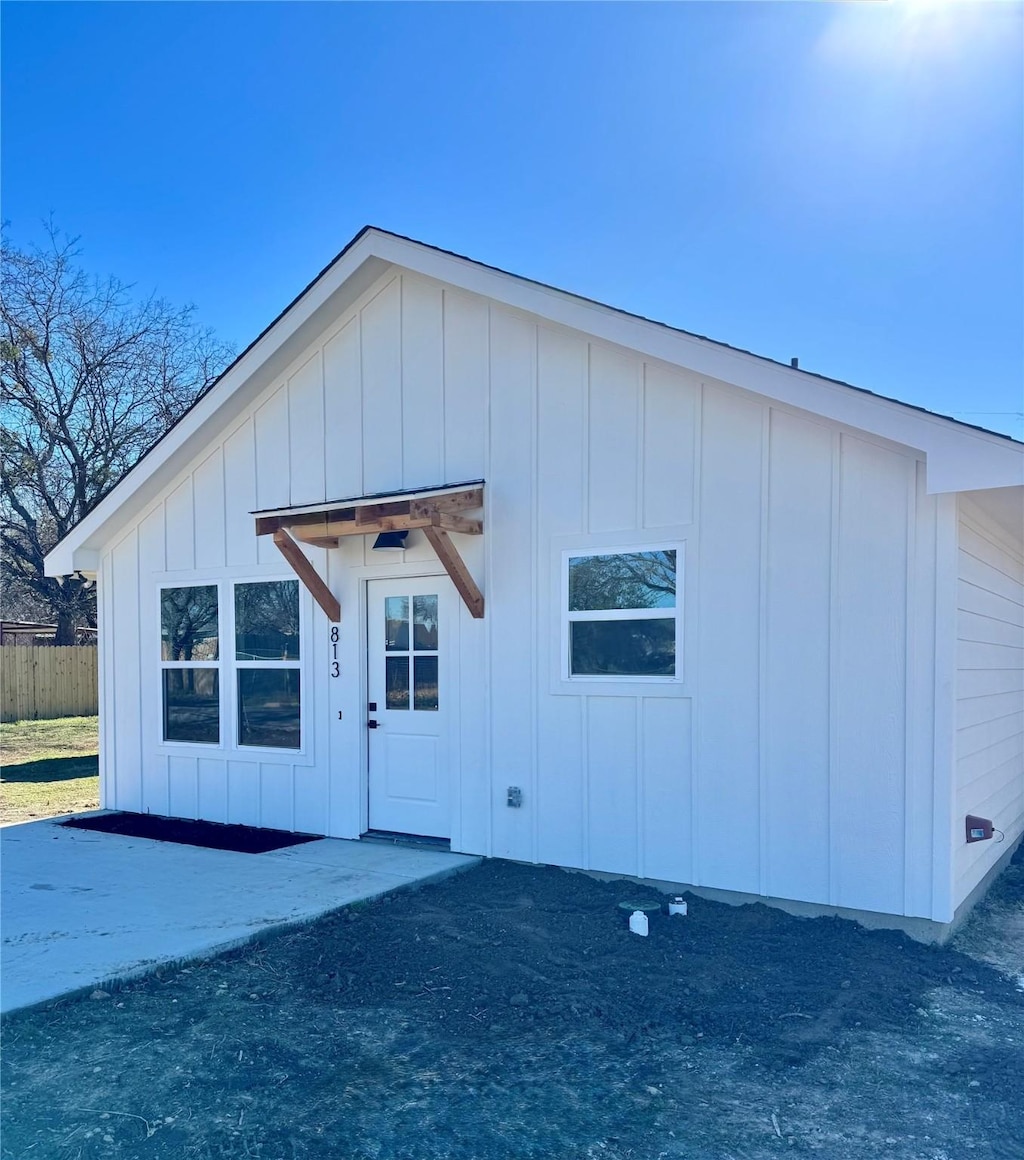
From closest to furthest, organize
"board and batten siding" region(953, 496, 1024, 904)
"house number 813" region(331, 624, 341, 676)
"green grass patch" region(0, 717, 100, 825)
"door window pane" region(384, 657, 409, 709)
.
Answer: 1. "board and batten siding" region(953, 496, 1024, 904)
2. "door window pane" region(384, 657, 409, 709)
3. "house number 813" region(331, 624, 341, 676)
4. "green grass patch" region(0, 717, 100, 825)

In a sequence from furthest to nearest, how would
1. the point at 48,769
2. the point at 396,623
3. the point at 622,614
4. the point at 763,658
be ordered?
the point at 48,769, the point at 396,623, the point at 622,614, the point at 763,658

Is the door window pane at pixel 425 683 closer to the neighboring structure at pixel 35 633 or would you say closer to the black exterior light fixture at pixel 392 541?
the black exterior light fixture at pixel 392 541

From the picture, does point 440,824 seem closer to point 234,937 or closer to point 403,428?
point 234,937

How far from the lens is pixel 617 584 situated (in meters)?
5.85

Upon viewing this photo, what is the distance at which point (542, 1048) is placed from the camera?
3.49 m

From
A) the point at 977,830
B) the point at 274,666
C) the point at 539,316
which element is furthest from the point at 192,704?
the point at 977,830

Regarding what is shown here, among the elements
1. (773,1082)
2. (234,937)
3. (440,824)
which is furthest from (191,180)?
(773,1082)

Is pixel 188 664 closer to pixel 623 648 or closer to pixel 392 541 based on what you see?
pixel 392 541

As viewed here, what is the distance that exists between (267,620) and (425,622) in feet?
5.82

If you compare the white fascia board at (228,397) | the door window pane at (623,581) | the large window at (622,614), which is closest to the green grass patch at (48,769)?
the white fascia board at (228,397)

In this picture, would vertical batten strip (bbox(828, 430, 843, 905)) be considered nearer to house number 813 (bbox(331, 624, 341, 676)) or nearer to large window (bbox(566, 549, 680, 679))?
large window (bbox(566, 549, 680, 679))

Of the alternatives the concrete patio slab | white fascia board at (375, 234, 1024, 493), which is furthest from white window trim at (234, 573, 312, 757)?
white fascia board at (375, 234, 1024, 493)

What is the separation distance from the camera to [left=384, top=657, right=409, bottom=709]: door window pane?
696 cm

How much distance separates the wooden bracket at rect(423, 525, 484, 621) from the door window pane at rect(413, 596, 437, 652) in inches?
17.9
